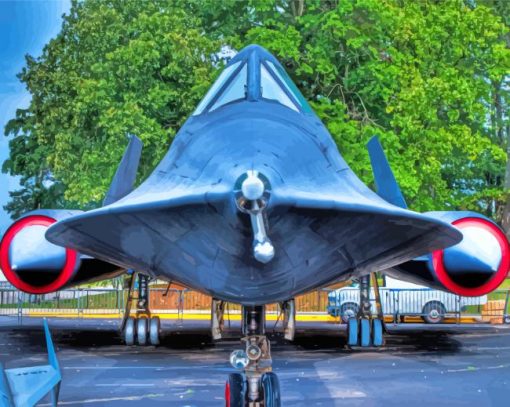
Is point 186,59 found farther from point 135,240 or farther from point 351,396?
point 135,240

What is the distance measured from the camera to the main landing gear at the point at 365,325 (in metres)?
12.9

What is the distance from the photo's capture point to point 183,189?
4.68m

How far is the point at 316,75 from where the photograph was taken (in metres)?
24.3

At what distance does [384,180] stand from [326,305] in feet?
61.2

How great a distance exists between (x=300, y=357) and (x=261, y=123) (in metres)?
8.73

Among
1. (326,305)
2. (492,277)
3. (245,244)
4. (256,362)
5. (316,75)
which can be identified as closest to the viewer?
(245,244)

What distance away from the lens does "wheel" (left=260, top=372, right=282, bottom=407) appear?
20.6 ft

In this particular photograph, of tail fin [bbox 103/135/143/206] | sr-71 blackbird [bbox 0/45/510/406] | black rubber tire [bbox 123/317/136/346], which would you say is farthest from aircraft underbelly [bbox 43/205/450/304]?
black rubber tire [bbox 123/317/136/346]

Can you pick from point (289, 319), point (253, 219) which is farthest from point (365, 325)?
point (253, 219)

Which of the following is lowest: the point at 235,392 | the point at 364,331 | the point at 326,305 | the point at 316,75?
the point at 235,392

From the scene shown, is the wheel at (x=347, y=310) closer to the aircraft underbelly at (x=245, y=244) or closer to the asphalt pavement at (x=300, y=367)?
the asphalt pavement at (x=300, y=367)

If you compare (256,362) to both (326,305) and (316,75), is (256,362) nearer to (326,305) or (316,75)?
(316,75)

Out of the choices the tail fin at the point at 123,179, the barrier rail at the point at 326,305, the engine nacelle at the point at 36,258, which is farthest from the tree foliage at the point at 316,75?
the tail fin at the point at 123,179

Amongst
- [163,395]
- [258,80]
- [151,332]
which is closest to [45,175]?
[151,332]
